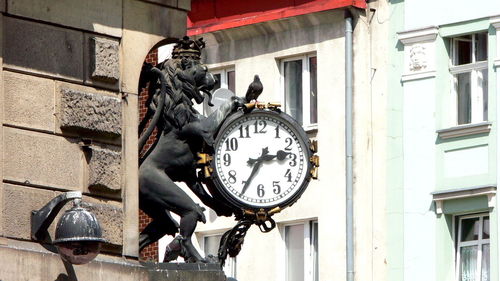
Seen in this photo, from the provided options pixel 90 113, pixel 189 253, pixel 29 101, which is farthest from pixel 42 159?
pixel 189 253

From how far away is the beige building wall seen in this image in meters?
45.9

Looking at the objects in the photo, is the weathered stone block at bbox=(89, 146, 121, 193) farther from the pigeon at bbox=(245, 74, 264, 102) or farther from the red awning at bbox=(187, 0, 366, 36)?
the red awning at bbox=(187, 0, 366, 36)

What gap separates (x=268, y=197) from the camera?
2386 cm

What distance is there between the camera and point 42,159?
2300 centimetres

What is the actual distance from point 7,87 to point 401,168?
Answer: 23.3 metres

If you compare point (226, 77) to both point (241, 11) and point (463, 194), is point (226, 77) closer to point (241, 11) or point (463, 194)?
point (241, 11)

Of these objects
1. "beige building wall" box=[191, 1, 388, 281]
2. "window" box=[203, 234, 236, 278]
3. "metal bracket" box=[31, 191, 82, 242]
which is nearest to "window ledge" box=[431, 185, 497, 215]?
"beige building wall" box=[191, 1, 388, 281]

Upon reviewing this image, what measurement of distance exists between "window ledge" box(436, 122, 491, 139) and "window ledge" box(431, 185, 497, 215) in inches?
36.2

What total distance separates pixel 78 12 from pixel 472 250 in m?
21.8

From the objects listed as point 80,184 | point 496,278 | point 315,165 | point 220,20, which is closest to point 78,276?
point 80,184

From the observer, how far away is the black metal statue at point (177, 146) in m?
23.9

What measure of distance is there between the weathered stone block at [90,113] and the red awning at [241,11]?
2262 cm

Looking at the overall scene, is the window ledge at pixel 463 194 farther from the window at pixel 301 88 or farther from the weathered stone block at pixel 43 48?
the weathered stone block at pixel 43 48

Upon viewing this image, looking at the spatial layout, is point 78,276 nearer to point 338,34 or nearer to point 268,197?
point 268,197
